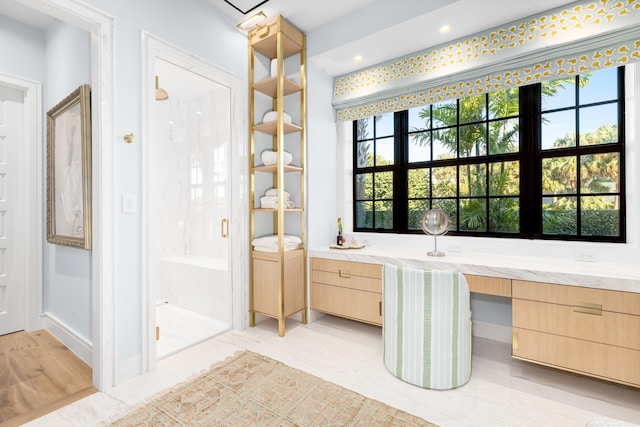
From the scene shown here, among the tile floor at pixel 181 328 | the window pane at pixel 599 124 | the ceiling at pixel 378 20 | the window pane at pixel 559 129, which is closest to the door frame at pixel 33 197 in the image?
the tile floor at pixel 181 328

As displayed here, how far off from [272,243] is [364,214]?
1161 mm

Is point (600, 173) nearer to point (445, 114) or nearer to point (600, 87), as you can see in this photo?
point (600, 87)

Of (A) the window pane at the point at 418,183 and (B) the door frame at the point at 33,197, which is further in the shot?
(A) the window pane at the point at 418,183

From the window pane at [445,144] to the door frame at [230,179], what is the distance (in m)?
1.81

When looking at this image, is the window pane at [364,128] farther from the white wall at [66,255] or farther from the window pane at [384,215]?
the white wall at [66,255]

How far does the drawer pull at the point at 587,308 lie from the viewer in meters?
1.72

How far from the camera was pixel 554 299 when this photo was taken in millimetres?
1834

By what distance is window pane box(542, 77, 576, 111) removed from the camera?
234 cm

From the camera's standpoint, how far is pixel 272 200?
2828mm

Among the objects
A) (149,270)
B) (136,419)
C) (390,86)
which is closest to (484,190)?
(390,86)

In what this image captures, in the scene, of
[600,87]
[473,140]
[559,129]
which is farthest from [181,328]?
[600,87]

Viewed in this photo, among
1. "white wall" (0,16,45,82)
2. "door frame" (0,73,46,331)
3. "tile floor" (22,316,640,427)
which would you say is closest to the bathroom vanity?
"tile floor" (22,316,640,427)

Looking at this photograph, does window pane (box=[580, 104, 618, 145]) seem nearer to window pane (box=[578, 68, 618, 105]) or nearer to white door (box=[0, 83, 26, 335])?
window pane (box=[578, 68, 618, 105])

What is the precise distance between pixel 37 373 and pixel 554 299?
3424 millimetres
